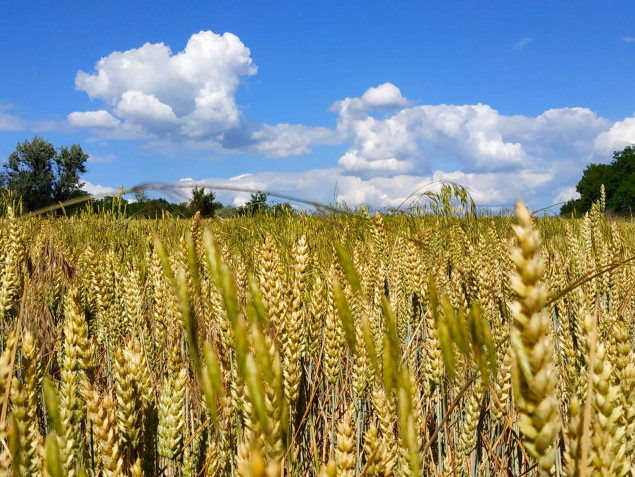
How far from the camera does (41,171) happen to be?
4291cm

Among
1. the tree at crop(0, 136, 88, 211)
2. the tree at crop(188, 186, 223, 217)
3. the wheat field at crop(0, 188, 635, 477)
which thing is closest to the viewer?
the wheat field at crop(0, 188, 635, 477)

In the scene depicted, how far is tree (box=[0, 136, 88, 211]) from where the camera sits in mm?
41062

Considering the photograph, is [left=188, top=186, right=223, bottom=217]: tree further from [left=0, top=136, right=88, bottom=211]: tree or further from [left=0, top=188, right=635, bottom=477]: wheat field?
[left=0, top=136, right=88, bottom=211]: tree

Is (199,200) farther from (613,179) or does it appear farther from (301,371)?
(613,179)

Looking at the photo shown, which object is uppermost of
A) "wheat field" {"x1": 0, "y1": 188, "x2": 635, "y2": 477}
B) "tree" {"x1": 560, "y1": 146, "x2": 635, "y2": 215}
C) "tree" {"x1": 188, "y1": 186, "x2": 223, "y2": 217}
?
"tree" {"x1": 560, "y1": 146, "x2": 635, "y2": 215}

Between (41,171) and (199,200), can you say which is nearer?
(199,200)

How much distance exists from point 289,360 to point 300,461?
0.48 meters

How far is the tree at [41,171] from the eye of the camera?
4106 centimetres

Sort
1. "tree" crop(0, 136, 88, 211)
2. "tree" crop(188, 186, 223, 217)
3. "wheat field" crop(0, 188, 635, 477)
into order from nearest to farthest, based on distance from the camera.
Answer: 1. "wheat field" crop(0, 188, 635, 477)
2. "tree" crop(188, 186, 223, 217)
3. "tree" crop(0, 136, 88, 211)

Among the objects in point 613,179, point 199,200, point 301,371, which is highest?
point 613,179

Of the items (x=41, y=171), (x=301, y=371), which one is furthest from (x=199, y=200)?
(x=41, y=171)

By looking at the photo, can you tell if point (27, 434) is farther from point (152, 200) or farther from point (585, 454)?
point (585, 454)

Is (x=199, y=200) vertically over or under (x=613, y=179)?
under

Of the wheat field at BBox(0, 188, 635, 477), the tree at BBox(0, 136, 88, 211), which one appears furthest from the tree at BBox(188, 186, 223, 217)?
the tree at BBox(0, 136, 88, 211)
